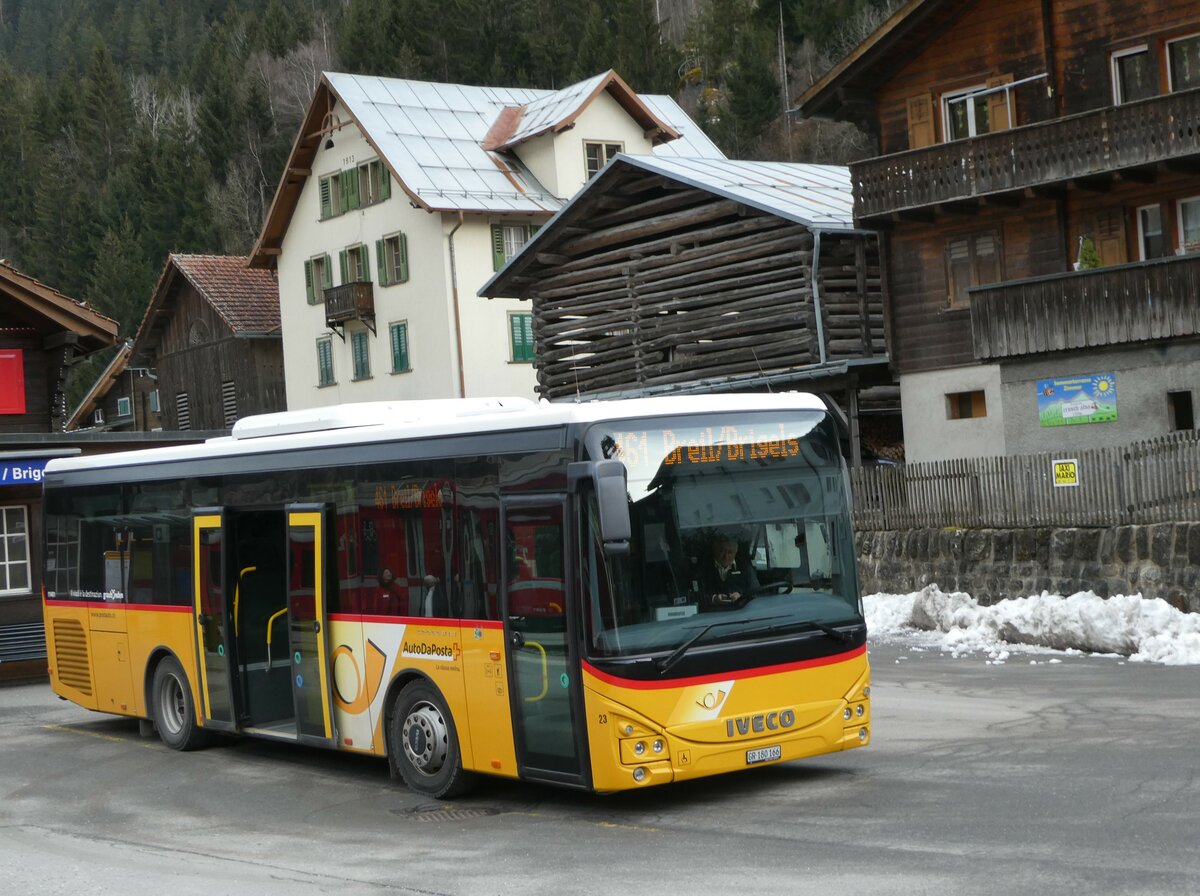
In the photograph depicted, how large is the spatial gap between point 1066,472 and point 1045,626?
150 inches

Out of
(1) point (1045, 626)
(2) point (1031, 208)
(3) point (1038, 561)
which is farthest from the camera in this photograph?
(2) point (1031, 208)

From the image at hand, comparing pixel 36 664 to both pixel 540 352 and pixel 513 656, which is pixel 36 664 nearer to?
pixel 513 656

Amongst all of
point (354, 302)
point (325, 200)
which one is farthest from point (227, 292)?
point (354, 302)

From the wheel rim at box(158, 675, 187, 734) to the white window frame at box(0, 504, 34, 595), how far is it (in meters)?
9.60

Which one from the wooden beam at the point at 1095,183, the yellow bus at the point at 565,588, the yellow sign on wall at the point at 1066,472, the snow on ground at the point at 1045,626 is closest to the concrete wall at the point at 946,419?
the wooden beam at the point at 1095,183

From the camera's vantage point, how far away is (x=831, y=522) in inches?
446

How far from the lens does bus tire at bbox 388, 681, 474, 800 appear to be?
1194cm

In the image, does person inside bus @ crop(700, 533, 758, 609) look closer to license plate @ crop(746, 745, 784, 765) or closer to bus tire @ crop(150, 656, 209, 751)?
license plate @ crop(746, 745, 784, 765)

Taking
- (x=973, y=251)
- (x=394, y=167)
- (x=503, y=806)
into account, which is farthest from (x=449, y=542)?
(x=394, y=167)

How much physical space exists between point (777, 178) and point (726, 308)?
442cm

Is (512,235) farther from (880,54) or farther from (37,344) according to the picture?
(37,344)

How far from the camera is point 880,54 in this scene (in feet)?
105

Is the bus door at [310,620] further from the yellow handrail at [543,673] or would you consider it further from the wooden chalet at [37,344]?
the wooden chalet at [37,344]

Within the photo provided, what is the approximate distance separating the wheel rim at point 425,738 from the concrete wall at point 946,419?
65.4 ft
